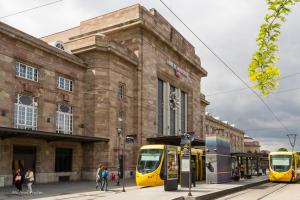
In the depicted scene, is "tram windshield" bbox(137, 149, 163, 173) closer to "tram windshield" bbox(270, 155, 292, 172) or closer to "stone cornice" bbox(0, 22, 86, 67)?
"stone cornice" bbox(0, 22, 86, 67)

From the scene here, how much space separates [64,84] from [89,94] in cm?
284

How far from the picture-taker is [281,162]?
35.8 metres

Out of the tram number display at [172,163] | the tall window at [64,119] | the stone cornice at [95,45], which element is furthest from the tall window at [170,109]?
the tram number display at [172,163]

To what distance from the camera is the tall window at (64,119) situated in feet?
112

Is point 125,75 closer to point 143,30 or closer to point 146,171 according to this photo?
point 143,30

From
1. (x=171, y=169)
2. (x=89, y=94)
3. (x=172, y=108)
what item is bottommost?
(x=171, y=169)

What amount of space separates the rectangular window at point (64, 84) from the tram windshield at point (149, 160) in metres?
11.5

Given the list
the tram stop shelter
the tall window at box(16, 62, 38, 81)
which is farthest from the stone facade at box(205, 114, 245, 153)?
the tall window at box(16, 62, 38, 81)

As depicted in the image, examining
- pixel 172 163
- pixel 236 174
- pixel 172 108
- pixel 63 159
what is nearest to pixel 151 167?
pixel 172 163

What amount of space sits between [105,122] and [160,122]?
12.0 m

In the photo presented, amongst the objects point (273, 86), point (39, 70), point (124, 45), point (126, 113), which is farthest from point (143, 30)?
point (273, 86)

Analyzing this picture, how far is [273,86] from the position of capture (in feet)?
25.1

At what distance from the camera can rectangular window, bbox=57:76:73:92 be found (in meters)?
34.9

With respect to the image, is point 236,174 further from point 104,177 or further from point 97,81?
point 97,81
